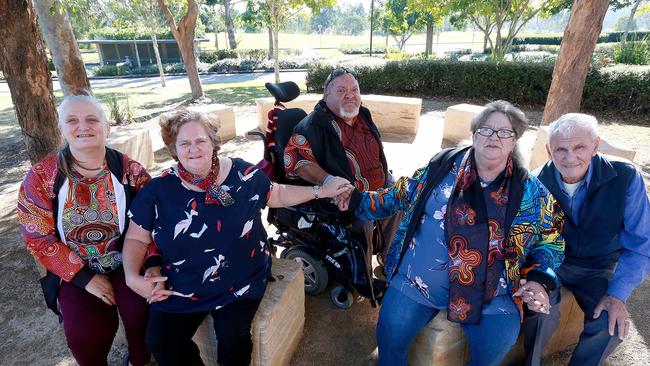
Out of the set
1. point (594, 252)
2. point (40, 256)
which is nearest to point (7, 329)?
point (40, 256)

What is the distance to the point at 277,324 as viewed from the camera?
6.53 feet

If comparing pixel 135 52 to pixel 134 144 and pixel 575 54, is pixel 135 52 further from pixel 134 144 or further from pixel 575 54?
pixel 575 54

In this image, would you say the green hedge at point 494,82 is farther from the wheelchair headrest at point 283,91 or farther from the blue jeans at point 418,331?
the blue jeans at point 418,331

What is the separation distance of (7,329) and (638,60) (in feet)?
47.0

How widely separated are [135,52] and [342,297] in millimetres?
29530

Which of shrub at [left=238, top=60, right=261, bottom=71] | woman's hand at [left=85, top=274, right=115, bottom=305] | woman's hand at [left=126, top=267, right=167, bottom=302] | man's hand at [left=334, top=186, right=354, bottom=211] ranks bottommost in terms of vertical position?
woman's hand at [left=85, top=274, right=115, bottom=305]

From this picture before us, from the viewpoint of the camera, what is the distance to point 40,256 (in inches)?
70.8

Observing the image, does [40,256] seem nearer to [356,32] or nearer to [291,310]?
[291,310]

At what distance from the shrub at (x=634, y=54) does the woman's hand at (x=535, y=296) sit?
40.2 feet

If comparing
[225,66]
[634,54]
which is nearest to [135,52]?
[225,66]

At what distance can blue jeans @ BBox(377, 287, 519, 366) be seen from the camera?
5.62 feet

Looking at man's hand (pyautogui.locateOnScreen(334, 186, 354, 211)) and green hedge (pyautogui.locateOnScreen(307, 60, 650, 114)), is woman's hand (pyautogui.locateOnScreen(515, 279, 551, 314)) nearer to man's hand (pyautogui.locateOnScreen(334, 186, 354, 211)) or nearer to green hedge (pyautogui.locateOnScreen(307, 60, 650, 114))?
man's hand (pyautogui.locateOnScreen(334, 186, 354, 211))

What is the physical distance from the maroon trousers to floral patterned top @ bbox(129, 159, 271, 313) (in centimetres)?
17

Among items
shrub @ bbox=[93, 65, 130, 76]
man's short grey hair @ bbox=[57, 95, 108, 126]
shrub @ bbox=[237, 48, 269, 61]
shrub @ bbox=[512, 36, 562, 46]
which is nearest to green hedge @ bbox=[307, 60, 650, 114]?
man's short grey hair @ bbox=[57, 95, 108, 126]
